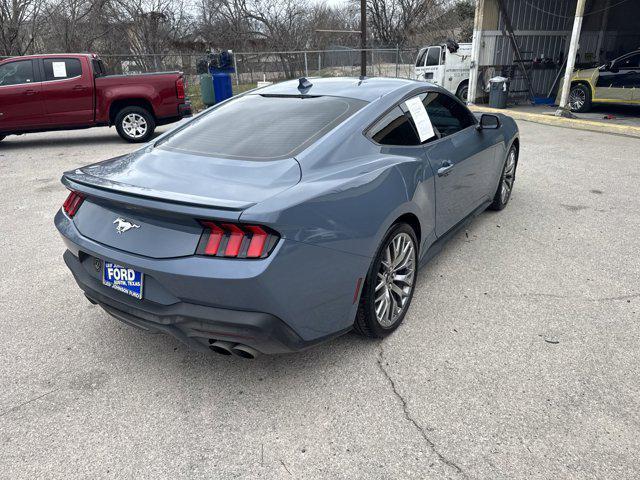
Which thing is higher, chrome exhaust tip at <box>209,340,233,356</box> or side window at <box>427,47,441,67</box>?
side window at <box>427,47,441,67</box>

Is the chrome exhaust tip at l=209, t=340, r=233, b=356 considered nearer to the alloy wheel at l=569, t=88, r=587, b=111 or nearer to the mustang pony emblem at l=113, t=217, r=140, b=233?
the mustang pony emblem at l=113, t=217, r=140, b=233

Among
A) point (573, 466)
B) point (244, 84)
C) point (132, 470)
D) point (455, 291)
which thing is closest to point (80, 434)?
point (132, 470)

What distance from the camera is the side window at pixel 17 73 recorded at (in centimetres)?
955

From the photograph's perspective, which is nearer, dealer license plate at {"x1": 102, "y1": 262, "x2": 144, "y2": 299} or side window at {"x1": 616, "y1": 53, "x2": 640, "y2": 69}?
dealer license plate at {"x1": 102, "y1": 262, "x2": 144, "y2": 299}

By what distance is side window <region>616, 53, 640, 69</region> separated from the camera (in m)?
11.9

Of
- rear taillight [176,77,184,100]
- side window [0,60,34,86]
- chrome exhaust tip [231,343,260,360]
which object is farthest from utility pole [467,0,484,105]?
chrome exhaust tip [231,343,260,360]

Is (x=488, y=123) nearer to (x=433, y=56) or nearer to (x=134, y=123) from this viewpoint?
(x=134, y=123)

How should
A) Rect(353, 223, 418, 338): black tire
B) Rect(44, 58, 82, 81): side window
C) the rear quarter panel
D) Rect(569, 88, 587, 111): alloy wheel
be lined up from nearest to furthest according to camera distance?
Rect(353, 223, 418, 338): black tire < Rect(44, 58, 82, 81): side window < the rear quarter panel < Rect(569, 88, 587, 111): alloy wheel

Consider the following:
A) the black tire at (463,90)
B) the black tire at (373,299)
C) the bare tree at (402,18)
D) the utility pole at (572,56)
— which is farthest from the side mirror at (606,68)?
the bare tree at (402,18)

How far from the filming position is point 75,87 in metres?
9.73

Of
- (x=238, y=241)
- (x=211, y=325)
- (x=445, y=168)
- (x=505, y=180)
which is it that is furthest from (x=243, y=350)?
(x=505, y=180)

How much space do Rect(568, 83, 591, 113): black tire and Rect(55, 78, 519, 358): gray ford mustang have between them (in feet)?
38.2

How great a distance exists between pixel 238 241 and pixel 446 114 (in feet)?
8.02

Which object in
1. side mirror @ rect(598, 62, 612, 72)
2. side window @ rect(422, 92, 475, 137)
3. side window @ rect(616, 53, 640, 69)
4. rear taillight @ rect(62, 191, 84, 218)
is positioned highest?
side window @ rect(616, 53, 640, 69)
